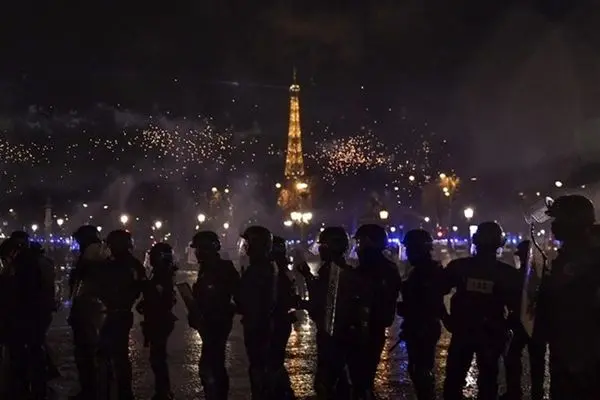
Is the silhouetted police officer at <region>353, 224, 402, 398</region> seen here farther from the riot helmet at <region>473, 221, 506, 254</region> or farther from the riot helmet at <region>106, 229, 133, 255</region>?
the riot helmet at <region>106, 229, 133, 255</region>

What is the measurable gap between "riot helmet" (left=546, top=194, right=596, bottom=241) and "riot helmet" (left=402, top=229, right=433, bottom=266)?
94.0 inches

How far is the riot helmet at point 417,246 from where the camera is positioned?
24.0ft

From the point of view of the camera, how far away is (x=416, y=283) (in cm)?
722

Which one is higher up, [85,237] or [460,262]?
[85,237]

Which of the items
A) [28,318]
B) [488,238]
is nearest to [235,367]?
[28,318]

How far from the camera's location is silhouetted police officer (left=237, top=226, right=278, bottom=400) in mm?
6797

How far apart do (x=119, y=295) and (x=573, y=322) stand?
14.3ft

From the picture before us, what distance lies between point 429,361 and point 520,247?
2.52m

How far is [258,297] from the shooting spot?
679 centimetres

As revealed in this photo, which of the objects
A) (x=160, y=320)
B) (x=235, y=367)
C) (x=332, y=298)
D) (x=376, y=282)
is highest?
(x=376, y=282)

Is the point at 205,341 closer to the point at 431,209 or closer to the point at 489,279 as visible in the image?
the point at 489,279

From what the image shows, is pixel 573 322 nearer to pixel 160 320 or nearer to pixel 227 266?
pixel 227 266

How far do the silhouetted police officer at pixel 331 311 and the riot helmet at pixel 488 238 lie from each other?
1.10 m

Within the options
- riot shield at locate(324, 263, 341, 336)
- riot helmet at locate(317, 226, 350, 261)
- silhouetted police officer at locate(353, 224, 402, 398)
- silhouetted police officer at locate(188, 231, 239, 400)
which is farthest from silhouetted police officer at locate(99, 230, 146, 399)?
silhouetted police officer at locate(353, 224, 402, 398)
